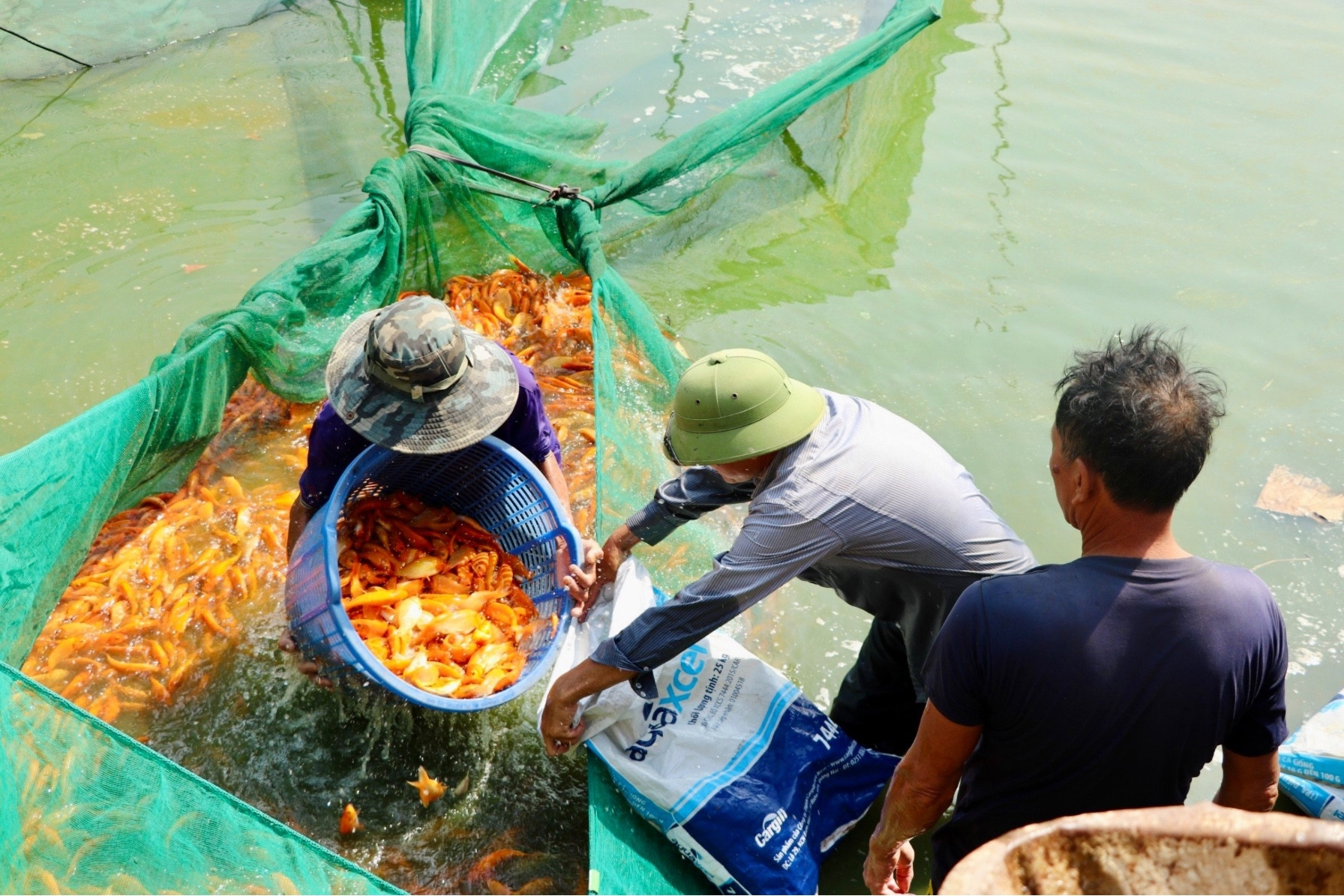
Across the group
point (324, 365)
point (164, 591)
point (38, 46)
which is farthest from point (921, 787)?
point (38, 46)

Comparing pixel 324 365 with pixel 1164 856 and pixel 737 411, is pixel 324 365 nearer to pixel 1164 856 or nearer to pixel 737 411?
pixel 737 411

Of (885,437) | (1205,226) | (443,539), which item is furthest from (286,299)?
(1205,226)

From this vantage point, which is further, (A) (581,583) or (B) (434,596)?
(B) (434,596)

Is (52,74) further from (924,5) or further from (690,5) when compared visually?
(924,5)

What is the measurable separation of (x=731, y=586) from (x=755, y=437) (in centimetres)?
35

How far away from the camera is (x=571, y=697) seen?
246cm

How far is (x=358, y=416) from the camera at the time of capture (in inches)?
104

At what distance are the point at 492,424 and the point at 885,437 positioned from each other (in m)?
1.10

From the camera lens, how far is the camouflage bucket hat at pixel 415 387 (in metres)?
2.62

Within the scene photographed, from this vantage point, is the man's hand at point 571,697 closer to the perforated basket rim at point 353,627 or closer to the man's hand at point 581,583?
the perforated basket rim at point 353,627

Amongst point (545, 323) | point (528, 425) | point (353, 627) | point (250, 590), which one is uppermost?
point (528, 425)

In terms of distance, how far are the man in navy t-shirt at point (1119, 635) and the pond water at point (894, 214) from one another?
1.52 meters

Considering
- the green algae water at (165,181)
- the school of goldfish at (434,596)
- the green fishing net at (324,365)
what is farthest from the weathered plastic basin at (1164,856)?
the green algae water at (165,181)

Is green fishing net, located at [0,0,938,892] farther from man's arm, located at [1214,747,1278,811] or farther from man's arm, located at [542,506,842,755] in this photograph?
man's arm, located at [1214,747,1278,811]
